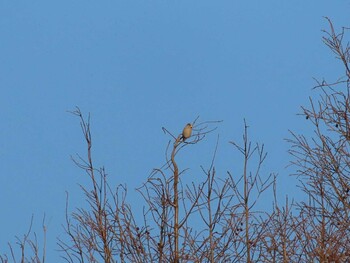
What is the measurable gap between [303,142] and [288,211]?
126 cm

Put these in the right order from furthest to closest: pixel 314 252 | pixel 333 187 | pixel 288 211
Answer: pixel 333 187 → pixel 288 211 → pixel 314 252

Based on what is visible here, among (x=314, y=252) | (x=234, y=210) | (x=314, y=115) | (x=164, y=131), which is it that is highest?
(x=314, y=115)

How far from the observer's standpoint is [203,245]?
27.1 ft

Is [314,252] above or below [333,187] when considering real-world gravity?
below

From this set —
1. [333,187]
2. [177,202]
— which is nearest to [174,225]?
[177,202]

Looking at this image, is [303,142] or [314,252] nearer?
[314,252]

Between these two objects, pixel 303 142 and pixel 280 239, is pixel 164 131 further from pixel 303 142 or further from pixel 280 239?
pixel 303 142

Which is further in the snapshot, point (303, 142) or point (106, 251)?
point (303, 142)

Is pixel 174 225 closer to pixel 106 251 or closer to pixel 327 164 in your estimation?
pixel 106 251

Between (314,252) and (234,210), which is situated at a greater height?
(234,210)

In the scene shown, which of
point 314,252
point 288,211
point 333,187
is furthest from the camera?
point 333,187

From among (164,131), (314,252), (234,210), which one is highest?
(164,131)

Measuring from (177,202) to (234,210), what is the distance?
56cm

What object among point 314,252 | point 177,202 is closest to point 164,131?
point 177,202
